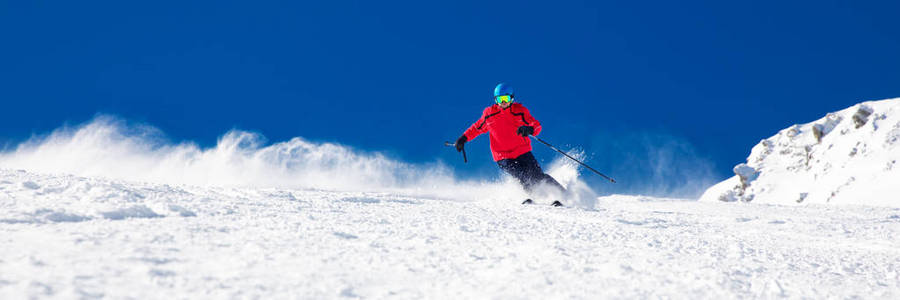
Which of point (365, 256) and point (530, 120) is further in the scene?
point (530, 120)

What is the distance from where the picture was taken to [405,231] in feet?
9.02

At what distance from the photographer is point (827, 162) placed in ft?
219

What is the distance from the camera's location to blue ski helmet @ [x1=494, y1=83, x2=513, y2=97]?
7602 millimetres

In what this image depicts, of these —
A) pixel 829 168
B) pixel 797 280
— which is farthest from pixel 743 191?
pixel 797 280

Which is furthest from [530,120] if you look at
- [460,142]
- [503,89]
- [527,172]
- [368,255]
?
[368,255]

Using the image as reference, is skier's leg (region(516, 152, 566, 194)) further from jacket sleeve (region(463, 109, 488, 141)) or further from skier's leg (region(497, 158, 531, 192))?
jacket sleeve (region(463, 109, 488, 141))

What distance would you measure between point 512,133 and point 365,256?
5752mm

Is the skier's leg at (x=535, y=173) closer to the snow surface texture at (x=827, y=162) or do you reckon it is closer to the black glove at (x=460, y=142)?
the black glove at (x=460, y=142)

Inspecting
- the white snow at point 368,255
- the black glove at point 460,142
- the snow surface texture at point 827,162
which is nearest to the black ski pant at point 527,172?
the black glove at point 460,142

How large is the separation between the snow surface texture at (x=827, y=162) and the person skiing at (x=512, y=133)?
1796 inches

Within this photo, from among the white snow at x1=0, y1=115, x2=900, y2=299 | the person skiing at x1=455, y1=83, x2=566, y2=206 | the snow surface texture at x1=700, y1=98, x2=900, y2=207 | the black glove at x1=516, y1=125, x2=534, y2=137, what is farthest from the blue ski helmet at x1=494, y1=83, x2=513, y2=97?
the snow surface texture at x1=700, y1=98, x2=900, y2=207

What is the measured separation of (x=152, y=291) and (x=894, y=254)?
3.85 metres

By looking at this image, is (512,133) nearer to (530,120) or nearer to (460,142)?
(530,120)

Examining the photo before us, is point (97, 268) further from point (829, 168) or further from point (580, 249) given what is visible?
point (829, 168)
